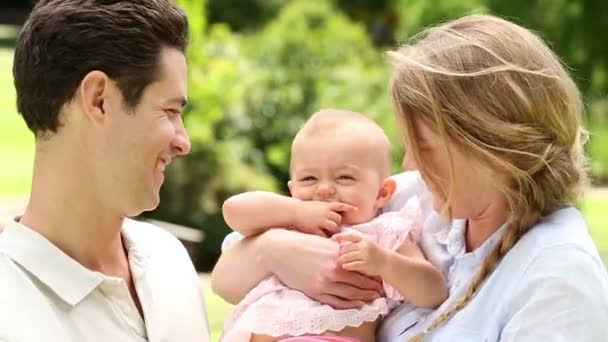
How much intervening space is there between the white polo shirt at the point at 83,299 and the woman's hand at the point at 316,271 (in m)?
0.23

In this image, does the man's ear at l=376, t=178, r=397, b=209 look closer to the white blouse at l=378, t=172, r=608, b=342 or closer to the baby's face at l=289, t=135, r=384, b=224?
the baby's face at l=289, t=135, r=384, b=224

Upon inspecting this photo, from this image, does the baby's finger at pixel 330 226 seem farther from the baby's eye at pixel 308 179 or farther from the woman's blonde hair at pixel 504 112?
the woman's blonde hair at pixel 504 112

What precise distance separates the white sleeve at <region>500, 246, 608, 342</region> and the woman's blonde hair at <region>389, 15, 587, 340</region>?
5.8 inches

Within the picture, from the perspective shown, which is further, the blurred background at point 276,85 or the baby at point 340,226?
the blurred background at point 276,85

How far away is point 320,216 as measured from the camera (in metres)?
2.72

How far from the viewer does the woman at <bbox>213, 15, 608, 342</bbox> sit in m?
2.28

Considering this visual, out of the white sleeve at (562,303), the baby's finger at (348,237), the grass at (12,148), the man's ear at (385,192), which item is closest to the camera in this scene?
the white sleeve at (562,303)

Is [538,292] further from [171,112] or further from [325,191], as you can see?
[171,112]

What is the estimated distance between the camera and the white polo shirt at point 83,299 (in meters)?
2.33

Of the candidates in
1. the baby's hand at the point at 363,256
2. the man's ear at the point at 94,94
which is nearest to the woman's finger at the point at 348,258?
the baby's hand at the point at 363,256

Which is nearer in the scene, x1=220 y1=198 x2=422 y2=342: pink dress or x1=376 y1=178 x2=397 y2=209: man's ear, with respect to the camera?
x1=220 y1=198 x2=422 y2=342: pink dress

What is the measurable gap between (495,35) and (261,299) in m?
0.79

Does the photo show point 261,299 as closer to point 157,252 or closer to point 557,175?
point 157,252

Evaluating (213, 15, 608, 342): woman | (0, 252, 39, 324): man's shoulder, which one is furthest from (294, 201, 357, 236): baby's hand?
(0, 252, 39, 324): man's shoulder
